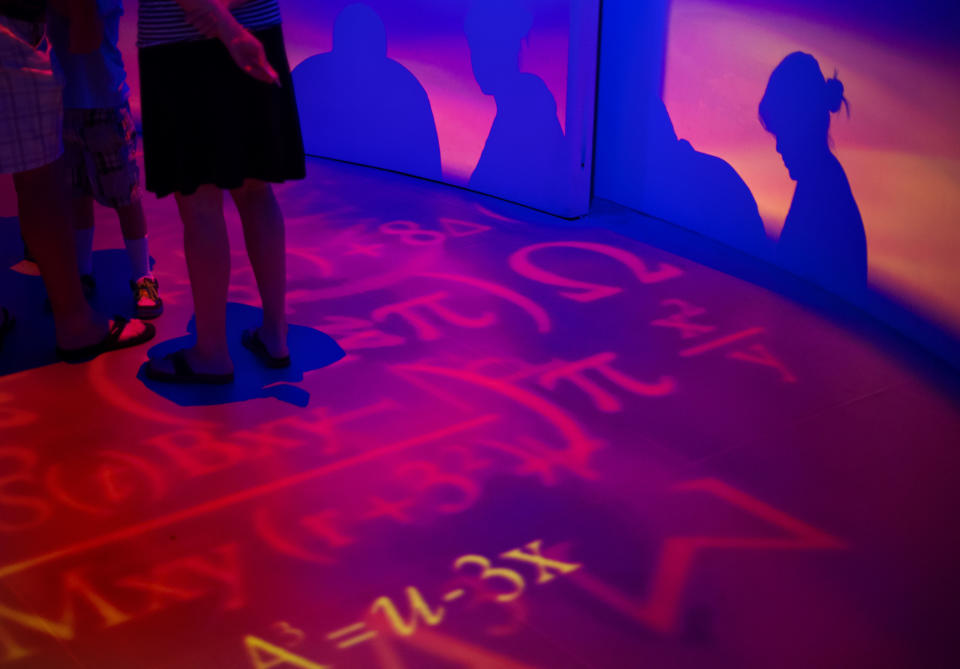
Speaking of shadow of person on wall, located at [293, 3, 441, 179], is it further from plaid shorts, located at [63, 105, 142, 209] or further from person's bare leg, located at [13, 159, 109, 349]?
person's bare leg, located at [13, 159, 109, 349]

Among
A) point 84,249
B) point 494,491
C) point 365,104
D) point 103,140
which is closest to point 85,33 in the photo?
point 103,140

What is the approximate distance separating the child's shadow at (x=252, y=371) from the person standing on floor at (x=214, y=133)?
36 mm

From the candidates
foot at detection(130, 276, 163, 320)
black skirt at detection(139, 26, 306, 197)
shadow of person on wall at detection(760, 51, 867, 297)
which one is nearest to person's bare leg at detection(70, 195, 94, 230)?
foot at detection(130, 276, 163, 320)

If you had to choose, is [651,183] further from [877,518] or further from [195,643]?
[195,643]

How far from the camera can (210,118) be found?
1.99 m

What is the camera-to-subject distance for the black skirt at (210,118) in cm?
195

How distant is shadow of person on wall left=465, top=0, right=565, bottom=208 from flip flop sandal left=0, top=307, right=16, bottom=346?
5.78 ft

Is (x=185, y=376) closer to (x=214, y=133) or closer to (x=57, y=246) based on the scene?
(x=57, y=246)

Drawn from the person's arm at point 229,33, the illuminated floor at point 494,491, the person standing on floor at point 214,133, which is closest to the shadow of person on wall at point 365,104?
the illuminated floor at point 494,491

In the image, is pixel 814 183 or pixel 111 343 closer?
pixel 111 343

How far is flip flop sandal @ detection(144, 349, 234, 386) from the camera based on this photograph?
7.42ft

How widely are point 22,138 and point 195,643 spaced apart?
1281mm

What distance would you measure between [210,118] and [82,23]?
62 cm

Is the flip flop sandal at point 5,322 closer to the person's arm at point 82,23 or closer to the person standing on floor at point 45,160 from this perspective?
the person standing on floor at point 45,160
